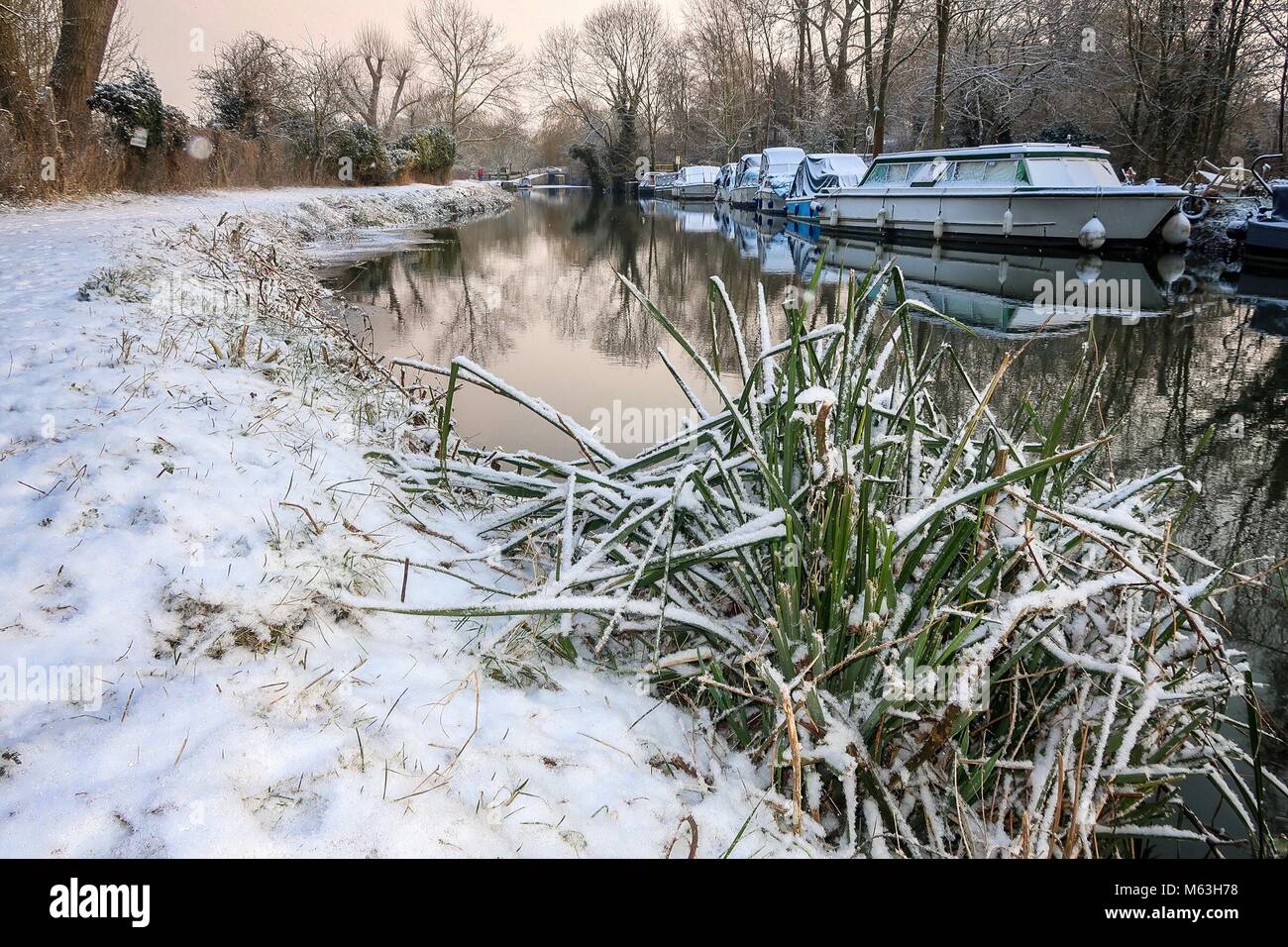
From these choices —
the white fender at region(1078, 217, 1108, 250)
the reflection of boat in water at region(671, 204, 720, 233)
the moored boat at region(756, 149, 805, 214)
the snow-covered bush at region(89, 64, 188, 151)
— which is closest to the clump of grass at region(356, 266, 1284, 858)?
the white fender at region(1078, 217, 1108, 250)

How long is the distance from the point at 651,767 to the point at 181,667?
1.02m

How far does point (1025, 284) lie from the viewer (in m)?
10.1

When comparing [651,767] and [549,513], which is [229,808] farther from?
[549,513]

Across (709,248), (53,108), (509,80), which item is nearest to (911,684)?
(53,108)

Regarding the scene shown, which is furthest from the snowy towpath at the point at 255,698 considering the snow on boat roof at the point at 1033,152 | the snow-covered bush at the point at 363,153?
the snow-covered bush at the point at 363,153

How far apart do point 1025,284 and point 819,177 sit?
428 inches

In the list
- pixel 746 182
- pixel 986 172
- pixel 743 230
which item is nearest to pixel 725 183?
pixel 746 182

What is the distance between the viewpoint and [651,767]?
1636 millimetres

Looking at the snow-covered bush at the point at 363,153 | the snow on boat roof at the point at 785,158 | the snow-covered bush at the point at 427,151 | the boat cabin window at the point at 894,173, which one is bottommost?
the boat cabin window at the point at 894,173

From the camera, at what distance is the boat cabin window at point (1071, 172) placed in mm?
12156

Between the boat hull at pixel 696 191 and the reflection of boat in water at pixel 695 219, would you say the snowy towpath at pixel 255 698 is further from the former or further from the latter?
the boat hull at pixel 696 191

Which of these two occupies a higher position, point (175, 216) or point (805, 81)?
point (805, 81)

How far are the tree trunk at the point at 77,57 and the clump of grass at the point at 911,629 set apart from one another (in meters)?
12.8

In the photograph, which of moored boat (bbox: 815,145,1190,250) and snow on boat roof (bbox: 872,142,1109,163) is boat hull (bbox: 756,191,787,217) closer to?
moored boat (bbox: 815,145,1190,250)
